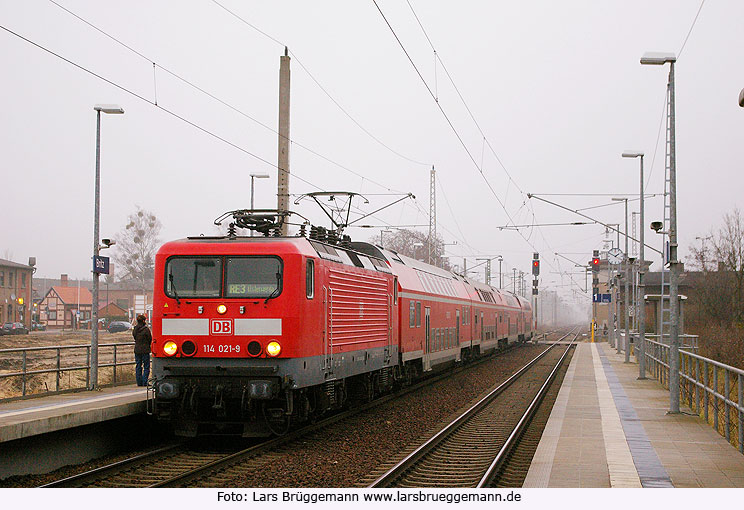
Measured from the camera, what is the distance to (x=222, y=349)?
12.5 m

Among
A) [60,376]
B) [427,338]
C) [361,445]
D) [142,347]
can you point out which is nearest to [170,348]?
[361,445]

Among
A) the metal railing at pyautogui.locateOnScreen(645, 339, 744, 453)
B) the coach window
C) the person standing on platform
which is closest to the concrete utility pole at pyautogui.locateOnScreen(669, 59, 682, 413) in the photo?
the metal railing at pyautogui.locateOnScreen(645, 339, 744, 453)

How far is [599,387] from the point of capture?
73.1 feet

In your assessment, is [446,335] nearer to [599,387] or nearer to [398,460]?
[599,387]

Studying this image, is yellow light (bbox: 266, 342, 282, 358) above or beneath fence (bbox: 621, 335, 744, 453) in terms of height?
above

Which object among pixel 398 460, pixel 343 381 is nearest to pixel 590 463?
pixel 398 460

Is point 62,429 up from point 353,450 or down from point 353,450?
up

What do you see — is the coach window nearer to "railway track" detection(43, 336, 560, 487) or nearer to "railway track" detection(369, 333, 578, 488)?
"railway track" detection(43, 336, 560, 487)

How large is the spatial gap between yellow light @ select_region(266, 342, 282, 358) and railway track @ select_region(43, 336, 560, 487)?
4.42 feet

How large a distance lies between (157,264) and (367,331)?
16.6ft

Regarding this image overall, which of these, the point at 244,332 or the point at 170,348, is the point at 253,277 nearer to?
the point at 244,332

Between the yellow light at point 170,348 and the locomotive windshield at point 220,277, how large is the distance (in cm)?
71

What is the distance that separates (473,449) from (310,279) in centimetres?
356

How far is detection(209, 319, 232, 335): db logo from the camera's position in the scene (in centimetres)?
1258
